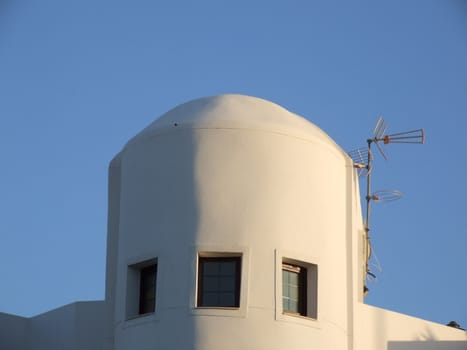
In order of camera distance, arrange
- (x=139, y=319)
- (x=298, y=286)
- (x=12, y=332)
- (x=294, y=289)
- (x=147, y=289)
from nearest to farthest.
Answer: (x=139, y=319)
(x=294, y=289)
(x=298, y=286)
(x=147, y=289)
(x=12, y=332)

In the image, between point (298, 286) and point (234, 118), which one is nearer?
point (298, 286)

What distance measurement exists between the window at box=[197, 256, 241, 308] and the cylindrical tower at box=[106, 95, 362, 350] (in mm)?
23

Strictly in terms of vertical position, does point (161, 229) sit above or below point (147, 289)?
above

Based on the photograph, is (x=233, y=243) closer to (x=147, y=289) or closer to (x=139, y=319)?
(x=147, y=289)

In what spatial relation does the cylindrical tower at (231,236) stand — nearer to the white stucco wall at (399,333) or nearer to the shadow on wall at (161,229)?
the shadow on wall at (161,229)

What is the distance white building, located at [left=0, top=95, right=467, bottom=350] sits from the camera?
3153 cm

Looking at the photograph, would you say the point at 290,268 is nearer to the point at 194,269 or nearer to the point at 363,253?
the point at 194,269

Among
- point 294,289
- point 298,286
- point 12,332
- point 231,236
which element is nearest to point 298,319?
point 294,289

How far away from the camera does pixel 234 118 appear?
33.1 m

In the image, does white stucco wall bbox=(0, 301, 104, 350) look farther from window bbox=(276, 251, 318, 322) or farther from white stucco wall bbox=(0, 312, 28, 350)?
window bbox=(276, 251, 318, 322)

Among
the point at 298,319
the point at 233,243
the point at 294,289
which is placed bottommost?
the point at 298,319

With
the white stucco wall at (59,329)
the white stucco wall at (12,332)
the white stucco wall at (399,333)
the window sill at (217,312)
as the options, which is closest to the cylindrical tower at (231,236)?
the window sill at (217,312)

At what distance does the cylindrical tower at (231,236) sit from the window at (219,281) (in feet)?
0.08

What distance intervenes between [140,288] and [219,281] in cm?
216
